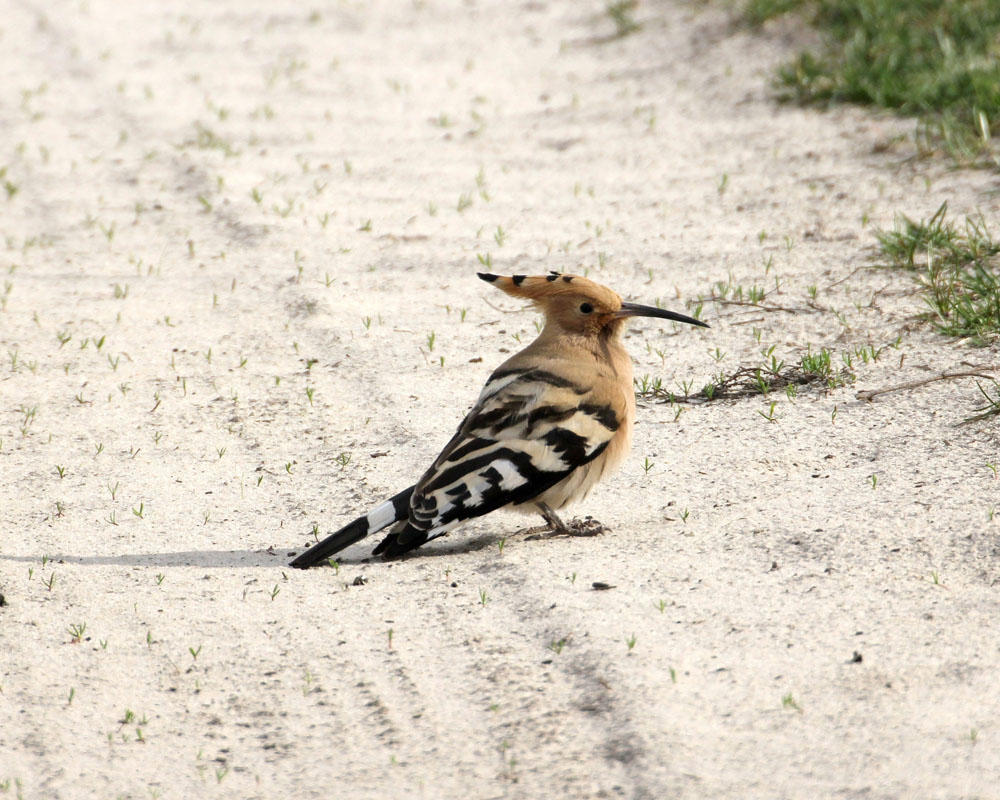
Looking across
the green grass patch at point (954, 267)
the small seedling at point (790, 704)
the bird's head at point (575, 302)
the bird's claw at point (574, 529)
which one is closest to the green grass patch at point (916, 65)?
the green grass patch at point (954, 267)

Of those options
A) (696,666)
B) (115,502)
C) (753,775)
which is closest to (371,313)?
(115,502)

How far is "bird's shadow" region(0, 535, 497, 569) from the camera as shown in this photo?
3992mm

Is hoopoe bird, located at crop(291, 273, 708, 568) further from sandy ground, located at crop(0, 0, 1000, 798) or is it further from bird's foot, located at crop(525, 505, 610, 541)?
sandy ground, located at crop(0, 0, 1000, 798)

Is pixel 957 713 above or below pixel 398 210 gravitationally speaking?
below

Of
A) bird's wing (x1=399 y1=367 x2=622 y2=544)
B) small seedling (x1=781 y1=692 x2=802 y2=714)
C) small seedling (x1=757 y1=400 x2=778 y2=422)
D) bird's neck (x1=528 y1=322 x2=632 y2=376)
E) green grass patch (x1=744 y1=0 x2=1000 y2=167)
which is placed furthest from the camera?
green grass patch (x1=744 y1=0 x2=1000 y2=167)

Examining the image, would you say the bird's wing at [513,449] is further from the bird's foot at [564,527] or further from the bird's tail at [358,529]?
the bird's foot at [564,527]

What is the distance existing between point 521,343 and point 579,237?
4.30ft

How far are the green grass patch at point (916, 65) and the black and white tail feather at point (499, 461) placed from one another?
3.84 metres

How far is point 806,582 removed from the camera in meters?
3.61

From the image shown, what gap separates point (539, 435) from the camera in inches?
152

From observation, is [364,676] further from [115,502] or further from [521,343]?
[521,343]

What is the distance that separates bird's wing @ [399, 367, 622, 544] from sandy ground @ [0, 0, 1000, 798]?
0.77 ft

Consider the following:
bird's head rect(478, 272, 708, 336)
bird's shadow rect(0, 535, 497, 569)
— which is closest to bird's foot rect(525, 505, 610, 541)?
bird's shadow rect(0, 535, 497, 569)

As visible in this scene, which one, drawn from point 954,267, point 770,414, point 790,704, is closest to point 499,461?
point 790,704
